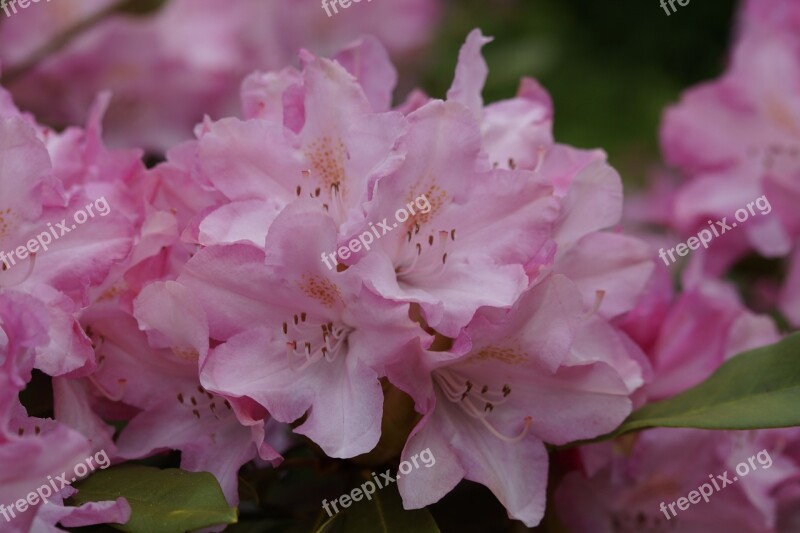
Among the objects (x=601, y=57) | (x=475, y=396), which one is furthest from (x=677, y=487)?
(x=601, y=57)

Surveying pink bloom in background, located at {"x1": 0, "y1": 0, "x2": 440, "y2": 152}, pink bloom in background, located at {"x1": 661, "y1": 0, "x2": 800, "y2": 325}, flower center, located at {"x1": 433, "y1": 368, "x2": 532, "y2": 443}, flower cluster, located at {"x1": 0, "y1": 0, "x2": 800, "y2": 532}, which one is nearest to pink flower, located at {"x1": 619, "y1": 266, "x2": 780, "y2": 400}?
flower cluster, located at {"x1": 0, "y1": 0, "x2": 800, "y2": 532}

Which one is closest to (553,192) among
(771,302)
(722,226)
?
(722,226)

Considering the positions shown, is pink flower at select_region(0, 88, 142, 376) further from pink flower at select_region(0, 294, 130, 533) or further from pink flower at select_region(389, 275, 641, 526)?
pink flower at select_region(389, 275, 641, 526)

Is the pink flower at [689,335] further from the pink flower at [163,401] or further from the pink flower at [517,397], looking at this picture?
the pink flower at [163,401]

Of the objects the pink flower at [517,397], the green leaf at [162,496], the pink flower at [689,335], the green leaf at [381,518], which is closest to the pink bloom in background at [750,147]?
the pink flower at [689,335]

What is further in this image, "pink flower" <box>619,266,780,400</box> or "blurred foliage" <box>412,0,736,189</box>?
"blurred foliage" <box>412,0,736,189</box>

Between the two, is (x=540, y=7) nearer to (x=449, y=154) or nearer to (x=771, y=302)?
(x=771, y=302)

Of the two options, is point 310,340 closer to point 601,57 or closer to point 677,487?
point 677,487
